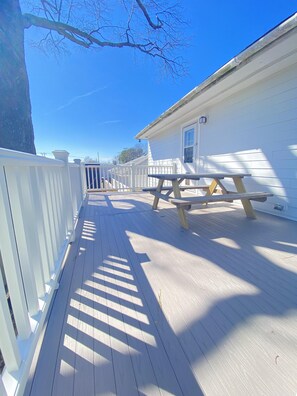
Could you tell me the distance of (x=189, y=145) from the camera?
5.57 meters

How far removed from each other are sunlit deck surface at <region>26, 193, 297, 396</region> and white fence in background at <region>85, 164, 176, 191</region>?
4.00 meters

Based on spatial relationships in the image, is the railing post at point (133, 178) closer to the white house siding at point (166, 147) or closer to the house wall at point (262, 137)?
the white house siding at point (166, 147)

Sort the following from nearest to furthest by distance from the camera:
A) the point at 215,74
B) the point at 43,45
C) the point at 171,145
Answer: the point at 215,74
the point at 43,45
the point at 171,145

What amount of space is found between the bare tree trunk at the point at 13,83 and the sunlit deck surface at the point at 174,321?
1.86 metres

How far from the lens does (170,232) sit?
2488mm

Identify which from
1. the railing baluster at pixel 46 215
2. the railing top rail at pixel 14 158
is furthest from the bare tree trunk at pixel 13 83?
the railing top rail at pixel 14 158

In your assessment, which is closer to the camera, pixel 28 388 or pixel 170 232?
pixel 28 388

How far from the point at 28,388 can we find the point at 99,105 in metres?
14.3

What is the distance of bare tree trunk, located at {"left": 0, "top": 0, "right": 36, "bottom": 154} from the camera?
2404 mm

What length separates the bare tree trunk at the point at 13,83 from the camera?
7.89ft

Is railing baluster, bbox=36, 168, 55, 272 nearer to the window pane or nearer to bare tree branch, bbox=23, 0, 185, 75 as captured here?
bare tree branch, bbox=23, 0, 185, 75

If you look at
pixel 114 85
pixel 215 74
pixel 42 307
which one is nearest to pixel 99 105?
pixel 114 85

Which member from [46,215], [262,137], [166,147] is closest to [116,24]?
[166,147]

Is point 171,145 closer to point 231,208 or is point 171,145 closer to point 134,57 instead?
point 134,57
